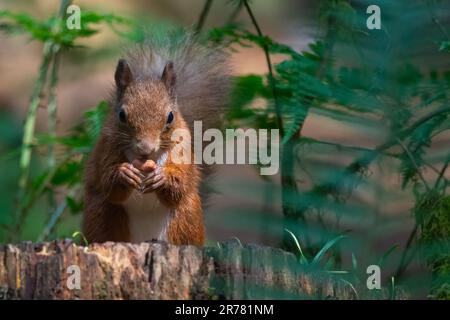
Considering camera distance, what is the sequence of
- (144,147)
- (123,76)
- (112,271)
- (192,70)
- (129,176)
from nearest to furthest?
1. (112,271)
2. (144,147)
3. (129,176)
4. (123,76)
5. (192,70)

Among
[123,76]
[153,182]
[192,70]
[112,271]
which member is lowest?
[112,271]

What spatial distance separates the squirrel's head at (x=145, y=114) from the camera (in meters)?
3.43

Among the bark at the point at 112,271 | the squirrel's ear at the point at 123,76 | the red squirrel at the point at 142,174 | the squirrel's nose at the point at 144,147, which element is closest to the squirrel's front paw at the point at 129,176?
the red squirrel at the point at 142,174

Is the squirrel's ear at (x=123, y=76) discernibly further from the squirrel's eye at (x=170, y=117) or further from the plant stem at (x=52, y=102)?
the plant stem at (x=52, y=102)

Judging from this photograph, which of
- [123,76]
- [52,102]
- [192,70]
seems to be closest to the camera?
[123,76]

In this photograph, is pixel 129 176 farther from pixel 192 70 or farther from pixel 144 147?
pixel 192 70

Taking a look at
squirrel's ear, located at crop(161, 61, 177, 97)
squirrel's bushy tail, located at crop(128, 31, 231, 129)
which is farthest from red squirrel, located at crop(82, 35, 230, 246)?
squirrel's bushy tail, located at crop(128, 31, 231, 129)

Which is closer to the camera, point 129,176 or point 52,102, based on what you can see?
point 129,176

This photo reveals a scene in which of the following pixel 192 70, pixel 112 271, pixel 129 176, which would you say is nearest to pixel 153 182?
pixel 129 176

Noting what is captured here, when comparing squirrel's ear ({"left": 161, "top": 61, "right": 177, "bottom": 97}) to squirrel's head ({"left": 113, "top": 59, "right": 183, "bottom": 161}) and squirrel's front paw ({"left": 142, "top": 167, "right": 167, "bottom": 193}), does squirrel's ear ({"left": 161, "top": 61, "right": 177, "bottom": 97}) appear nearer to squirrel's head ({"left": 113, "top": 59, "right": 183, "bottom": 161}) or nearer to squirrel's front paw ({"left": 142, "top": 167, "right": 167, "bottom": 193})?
squirrel's head ({"left": 113, "top": 59, "right": 183, "bottom": 161})

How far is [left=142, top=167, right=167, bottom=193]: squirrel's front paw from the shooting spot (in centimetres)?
351

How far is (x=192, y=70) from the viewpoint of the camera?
14.1 ft

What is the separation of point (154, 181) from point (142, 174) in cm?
7
